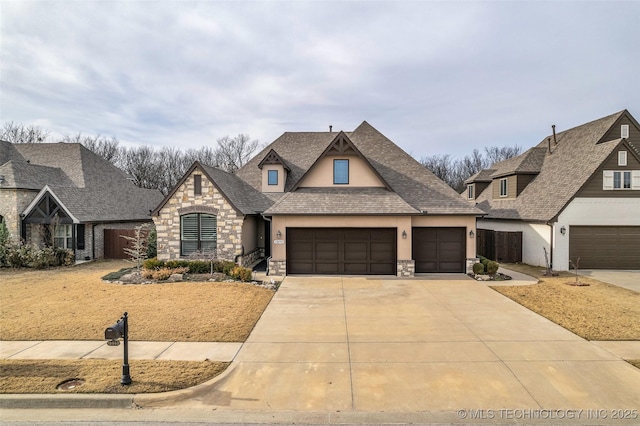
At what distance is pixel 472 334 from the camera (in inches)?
347

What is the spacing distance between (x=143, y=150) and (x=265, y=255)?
47.9 meters

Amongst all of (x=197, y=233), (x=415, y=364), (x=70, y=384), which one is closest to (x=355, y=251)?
(x=197, y=233)

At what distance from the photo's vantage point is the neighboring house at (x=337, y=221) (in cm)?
1647

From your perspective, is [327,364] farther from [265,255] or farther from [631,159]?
[631,159]

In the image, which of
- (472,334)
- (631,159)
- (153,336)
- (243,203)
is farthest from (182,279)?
(631,159)

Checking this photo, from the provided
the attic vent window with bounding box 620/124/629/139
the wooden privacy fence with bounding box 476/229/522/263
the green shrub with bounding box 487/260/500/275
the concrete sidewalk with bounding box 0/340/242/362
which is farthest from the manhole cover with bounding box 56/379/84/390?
the attic vent window with bounding box 620/124/629/139

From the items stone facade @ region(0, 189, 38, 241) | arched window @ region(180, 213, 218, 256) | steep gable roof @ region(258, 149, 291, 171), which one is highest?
steep gable roof @ region(258, 149, 291, 171)

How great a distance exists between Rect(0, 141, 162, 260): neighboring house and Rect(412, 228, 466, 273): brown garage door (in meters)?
18.2

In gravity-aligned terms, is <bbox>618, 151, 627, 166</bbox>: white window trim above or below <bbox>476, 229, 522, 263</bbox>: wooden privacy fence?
above

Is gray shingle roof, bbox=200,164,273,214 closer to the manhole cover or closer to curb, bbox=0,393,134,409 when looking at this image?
the manhole cover

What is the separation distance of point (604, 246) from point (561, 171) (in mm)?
4879

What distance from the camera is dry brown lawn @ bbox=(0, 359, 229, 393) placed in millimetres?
5977

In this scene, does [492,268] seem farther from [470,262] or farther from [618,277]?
[618,277]

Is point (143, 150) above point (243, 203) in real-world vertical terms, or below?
above
